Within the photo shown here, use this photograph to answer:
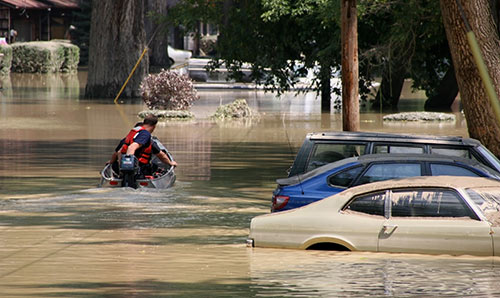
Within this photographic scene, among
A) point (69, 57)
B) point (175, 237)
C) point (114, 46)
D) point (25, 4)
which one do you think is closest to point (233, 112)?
point (114, 46)

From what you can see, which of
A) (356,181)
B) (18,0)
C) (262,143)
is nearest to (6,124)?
(262,143)

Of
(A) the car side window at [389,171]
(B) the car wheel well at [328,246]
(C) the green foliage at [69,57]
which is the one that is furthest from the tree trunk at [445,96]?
(C) the green foliage at [69,57]

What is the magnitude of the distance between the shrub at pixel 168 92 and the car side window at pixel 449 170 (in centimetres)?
2337

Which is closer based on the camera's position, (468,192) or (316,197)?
(468,192)

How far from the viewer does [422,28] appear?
32.8 meters

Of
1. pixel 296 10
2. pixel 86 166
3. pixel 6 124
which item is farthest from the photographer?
pixel 296 10

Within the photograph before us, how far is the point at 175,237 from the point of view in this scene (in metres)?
13.5

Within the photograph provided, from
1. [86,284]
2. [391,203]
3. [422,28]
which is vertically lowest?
[86,284]

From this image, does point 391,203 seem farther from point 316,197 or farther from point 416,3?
point 416,3

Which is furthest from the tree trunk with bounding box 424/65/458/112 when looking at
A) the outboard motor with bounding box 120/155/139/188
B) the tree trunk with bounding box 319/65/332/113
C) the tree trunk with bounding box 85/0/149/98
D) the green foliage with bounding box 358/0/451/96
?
the outboard motor with bounding box 120/155/139/188

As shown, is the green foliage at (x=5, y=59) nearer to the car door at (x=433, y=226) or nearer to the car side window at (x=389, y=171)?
the car side window at (x=389, y=171)

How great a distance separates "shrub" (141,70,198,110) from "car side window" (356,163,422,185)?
23.3 m

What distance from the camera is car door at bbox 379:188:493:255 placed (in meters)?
11.2

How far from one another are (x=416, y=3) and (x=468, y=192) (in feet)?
60.2
